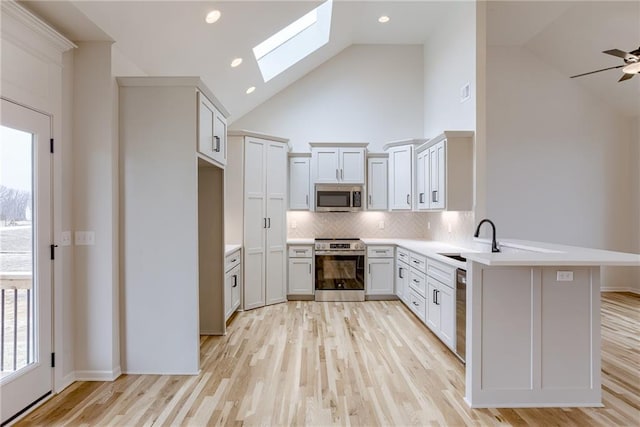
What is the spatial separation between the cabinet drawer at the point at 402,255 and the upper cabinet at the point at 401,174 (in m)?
0.68

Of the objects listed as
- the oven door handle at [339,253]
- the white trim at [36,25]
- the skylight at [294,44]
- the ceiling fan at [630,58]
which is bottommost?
the oven door handle at [339,253]

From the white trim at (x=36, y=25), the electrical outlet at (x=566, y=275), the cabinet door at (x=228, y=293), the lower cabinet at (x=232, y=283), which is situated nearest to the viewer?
the white trim at (x=36, y=25)

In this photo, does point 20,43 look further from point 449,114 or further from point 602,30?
point 602,30

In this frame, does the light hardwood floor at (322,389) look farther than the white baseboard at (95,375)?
No

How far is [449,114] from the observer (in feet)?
15.5

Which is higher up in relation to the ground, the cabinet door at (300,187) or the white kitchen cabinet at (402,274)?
the cabinet door at (300,187)

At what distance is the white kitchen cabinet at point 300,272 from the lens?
5195 millimetres

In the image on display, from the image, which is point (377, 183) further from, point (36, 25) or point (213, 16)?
point (36, 25)

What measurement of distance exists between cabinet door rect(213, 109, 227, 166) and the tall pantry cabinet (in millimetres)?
907

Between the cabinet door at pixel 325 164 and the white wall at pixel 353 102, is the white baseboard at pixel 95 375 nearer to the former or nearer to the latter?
the cabinet door at pixel 325 164

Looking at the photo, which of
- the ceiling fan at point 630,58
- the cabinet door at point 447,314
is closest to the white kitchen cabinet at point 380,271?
the cabinet door at point 447,314

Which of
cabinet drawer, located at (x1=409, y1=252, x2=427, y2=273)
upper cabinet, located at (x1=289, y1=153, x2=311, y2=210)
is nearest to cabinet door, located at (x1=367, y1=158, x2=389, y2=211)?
upper cabinet, located at (x1=289, y1=153, x2=311, y2=210)

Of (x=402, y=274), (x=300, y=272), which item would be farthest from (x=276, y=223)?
(x=402, y=274)

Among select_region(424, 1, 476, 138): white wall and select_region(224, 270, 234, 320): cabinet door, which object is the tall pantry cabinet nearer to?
select_region(224, 270, 234, 320): cabinet door
